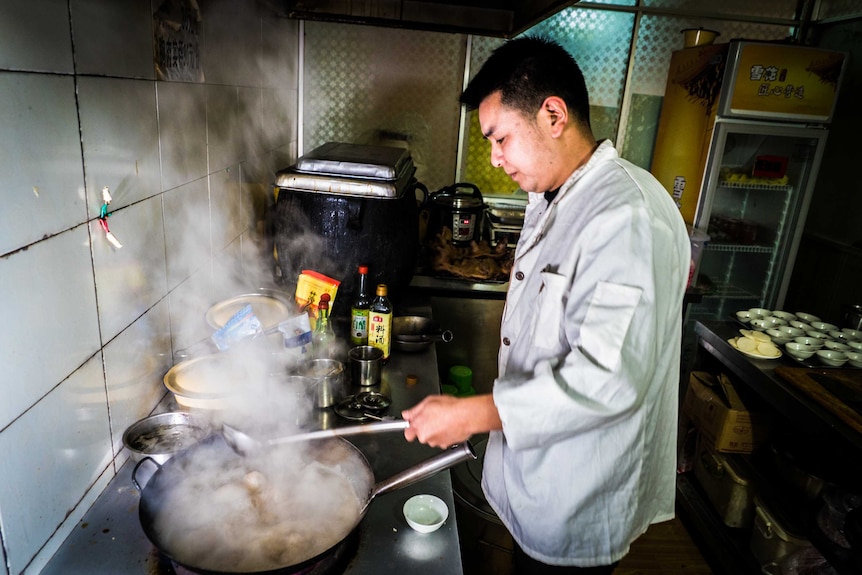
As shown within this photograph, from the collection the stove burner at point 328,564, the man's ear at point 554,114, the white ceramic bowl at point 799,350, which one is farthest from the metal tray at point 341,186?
the white ceramic bowl at point 799,350

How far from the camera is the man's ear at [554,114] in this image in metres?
1.42

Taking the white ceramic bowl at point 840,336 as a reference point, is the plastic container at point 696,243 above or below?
above

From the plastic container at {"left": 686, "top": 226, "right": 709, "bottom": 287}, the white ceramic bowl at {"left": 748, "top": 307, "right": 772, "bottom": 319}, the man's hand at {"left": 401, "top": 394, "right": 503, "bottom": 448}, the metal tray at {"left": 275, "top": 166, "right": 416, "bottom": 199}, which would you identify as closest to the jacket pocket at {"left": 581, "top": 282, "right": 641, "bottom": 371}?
the man's hand at {"left": 401, "top": 394, "right": 503, "bottom": 448}

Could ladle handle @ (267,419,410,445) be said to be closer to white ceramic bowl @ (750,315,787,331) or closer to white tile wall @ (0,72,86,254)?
white tile wall @ (0,72,86,254)

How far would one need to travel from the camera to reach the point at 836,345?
2.86 m

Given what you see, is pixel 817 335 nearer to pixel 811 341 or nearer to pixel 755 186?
pixel 811 341

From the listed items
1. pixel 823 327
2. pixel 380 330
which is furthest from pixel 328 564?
pixel 823 327

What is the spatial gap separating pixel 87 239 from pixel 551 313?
1.13 meters

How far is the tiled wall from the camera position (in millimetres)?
1024

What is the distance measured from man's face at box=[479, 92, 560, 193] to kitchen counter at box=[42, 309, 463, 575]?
0.90m

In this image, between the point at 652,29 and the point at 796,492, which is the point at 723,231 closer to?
the point at 652,29

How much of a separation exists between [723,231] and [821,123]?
100 cm

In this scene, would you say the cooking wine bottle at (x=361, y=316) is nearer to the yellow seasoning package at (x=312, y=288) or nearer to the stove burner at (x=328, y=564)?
the yellow seasoning package at (x=312, y=288)

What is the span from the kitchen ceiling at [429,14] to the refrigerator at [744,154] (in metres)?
2.01
